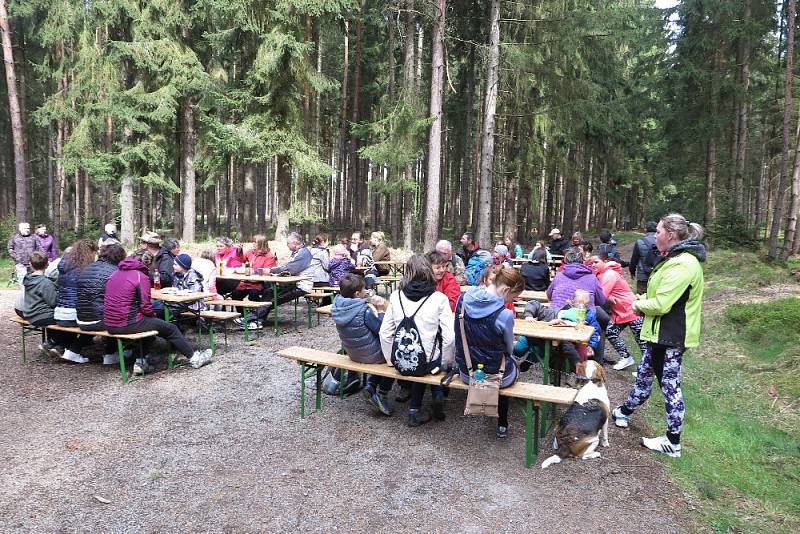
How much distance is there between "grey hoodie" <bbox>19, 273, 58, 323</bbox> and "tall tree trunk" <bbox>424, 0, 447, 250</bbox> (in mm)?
9139

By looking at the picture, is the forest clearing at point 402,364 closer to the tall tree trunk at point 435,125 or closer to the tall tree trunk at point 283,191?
the tall tree trunk at point 435,125

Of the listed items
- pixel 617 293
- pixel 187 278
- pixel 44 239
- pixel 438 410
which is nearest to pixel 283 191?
pixel 44 239

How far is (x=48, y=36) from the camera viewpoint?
59.2 ft

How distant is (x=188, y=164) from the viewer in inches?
734

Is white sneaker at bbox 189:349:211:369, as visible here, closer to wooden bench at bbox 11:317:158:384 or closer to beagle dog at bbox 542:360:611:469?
wooden bench at bbox 11:317:158:384

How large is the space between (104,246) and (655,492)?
6526 millimetres

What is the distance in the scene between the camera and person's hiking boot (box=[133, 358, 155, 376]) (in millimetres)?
6312

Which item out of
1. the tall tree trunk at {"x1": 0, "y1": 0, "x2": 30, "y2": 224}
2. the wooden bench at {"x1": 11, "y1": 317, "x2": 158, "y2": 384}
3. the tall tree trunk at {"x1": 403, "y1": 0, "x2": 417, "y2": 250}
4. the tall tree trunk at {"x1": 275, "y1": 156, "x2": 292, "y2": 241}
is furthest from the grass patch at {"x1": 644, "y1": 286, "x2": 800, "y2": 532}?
the tall tree trunk at {"x1": 0, "y1": 0, "x2": 30, "y2": 224}

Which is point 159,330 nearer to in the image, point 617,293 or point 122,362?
point 122,362

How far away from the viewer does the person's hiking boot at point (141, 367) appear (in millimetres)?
6312

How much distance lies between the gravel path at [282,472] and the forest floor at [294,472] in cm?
1

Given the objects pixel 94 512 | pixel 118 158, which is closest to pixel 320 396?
pixel 94 512

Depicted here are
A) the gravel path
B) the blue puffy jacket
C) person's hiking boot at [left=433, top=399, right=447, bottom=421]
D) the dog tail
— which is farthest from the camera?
person's hiking boot at [left=433, top=399, right=447, bottom=421]

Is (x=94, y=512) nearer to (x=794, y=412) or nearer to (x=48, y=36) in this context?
(x=794, y=412)
